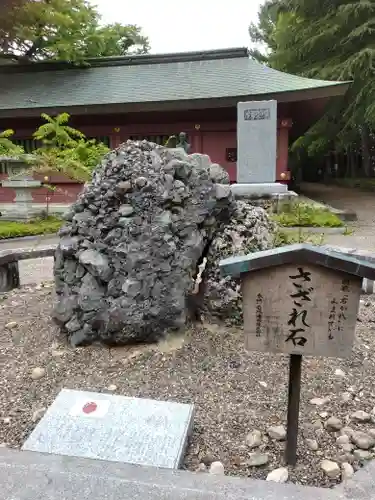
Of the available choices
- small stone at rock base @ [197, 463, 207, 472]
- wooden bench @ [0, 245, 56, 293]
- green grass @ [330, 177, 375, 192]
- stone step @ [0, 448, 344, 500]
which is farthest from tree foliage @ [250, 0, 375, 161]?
stone step @ [0, 448, 344, 500]

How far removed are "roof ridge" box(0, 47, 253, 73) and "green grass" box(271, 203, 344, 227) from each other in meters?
7.79

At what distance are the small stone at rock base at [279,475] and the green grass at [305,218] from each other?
6.62 meters

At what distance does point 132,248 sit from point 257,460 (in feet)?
4.97

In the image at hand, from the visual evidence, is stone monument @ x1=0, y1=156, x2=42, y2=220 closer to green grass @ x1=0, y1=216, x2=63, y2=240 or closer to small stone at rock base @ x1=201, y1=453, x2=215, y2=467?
green grass @ x1=0, y1=216, x2=63, y2=240

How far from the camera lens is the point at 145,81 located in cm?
1376

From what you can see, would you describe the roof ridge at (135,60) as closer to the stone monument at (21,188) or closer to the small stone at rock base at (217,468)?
the stone monument at (21,188)

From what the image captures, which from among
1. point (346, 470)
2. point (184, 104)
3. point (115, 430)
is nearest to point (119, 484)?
point (115, 430)

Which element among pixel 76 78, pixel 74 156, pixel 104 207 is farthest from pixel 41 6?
pixel 104 207

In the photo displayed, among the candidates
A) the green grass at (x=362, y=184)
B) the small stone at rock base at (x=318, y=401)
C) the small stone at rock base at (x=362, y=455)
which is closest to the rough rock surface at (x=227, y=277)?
the small stone at rock base at (x=318, y=401)

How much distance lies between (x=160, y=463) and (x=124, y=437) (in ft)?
0.75

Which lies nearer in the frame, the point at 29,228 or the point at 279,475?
the point at 279,475

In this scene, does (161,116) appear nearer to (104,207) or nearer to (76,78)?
(76,78)

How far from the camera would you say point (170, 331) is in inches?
117

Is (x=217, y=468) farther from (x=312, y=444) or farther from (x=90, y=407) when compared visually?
(x=90, y=407)
